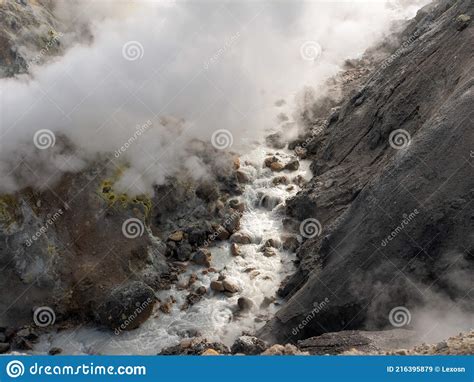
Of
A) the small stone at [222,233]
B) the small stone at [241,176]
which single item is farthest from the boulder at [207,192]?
the small stone at [241,176]

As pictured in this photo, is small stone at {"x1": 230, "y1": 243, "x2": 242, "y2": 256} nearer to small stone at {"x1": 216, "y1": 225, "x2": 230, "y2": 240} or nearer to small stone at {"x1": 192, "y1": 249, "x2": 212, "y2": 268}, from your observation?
small stone at {"x1": 216, "y1": 225, "x2": 230, "y2": 240}

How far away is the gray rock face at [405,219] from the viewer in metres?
15.0

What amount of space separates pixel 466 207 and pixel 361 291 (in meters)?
3.52

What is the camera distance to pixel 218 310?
1820 cm

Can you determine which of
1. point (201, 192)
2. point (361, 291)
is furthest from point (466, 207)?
point (201, 192)

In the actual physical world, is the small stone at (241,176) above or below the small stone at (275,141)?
below

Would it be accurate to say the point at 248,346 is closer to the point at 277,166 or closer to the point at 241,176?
the point at 241,176

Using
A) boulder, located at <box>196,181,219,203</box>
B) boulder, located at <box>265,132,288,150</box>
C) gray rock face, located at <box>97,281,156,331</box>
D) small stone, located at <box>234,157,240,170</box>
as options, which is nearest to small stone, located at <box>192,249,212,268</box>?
gray rock face, located at <box>97,281,156,331</box>

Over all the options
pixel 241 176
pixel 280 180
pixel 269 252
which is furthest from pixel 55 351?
pixel 280 180

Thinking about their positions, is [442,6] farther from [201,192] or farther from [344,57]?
[201,192]

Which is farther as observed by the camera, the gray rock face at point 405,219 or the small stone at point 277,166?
the small stone at point 277,166

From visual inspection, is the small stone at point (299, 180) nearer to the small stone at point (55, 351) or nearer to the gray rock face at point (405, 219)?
the gray rock face at point (405, 219)

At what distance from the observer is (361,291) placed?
15633 millimetres

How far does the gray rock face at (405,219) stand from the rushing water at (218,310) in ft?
3.67
